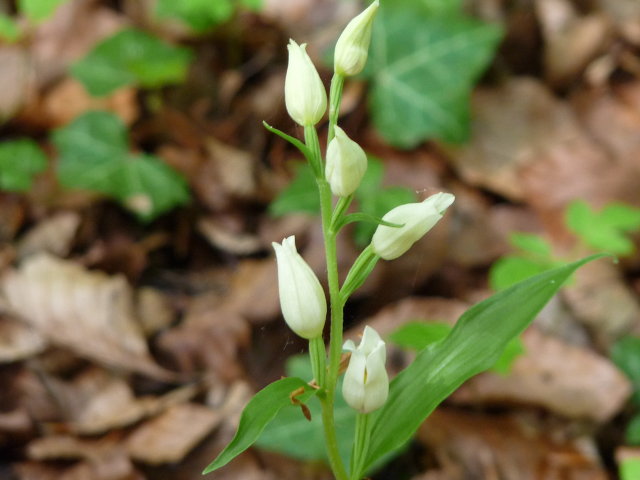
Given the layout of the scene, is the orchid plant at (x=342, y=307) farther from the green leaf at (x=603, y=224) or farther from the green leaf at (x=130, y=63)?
the green leaf at (x=130, y=63)

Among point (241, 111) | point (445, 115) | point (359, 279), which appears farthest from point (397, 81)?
point (359, 279)

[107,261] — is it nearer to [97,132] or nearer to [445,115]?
[97,132]

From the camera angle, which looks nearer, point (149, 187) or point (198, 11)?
point (149, 187)

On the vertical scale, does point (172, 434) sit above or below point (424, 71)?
below

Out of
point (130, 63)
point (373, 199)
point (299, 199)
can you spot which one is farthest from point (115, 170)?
point (373, 199)

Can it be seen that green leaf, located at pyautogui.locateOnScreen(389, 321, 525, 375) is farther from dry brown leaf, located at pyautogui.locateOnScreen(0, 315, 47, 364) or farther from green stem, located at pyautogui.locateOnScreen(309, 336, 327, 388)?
dry brown leaf, located at pyautogui.locateOnScreen(0, 315, 47, 364)

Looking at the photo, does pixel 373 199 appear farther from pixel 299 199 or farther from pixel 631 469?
pixel 631 469
